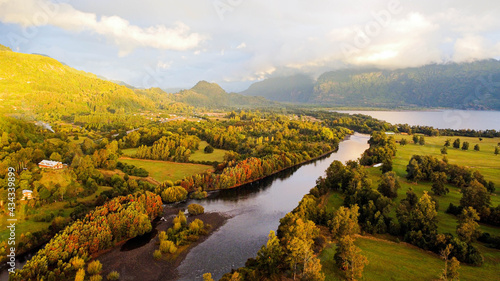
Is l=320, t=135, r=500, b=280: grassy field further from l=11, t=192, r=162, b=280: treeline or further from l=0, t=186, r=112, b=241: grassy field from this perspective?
l=0, t=186, r=112, b=241: grassy field

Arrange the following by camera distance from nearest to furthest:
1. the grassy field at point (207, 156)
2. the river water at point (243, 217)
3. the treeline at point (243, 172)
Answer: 1. the river water at point (243, 217)
2. the treeline at point (243, 172)
3. the grassy field at point (207, 156)

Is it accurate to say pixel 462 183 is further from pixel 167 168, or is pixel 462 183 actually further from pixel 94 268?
pixel 167 168

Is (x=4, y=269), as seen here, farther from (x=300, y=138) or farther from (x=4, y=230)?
(x=300, y=138)

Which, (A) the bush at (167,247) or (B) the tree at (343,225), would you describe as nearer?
(B) the tree at (343,225)

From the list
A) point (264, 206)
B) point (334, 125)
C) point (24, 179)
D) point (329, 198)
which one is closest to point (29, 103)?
point (24, 179)

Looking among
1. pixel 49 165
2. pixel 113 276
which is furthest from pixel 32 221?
pixel 113 276

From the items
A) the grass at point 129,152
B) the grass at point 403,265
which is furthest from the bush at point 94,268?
the grass at point 129,152

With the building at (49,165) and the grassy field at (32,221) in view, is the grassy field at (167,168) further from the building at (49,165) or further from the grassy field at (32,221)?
the grassy field at (32,221)
